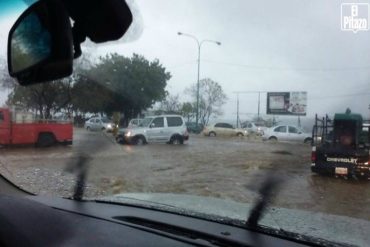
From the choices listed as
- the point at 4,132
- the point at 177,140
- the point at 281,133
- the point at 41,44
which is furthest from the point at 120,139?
the point at 4,132

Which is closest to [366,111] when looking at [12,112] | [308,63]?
[308,63]

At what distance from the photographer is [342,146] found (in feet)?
9.16

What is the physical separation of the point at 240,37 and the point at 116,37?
613 millimetres

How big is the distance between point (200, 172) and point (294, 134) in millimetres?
703

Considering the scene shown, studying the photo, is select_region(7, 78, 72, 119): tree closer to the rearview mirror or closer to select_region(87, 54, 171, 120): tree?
select_region(87, 54, 171, 120): tree

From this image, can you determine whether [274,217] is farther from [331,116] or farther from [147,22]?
[147,22]

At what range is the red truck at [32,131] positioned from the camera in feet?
9.49

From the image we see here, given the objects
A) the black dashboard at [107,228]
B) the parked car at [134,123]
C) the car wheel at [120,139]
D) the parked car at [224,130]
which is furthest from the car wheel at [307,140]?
the car wheel at [120,139]

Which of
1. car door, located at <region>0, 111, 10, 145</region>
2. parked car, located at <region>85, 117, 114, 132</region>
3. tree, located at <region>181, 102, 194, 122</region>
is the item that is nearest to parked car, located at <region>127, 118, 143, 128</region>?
parked car, located at <region>85, 117, 114, 132</region>

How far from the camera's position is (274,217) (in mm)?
2020

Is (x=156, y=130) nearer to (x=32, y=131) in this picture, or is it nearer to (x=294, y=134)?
(x=294, y=134)

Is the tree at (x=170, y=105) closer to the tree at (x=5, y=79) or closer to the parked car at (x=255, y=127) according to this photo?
the parked car at (x=255, y=127)

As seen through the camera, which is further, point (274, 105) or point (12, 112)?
point (12, 112)

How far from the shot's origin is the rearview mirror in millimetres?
1450
